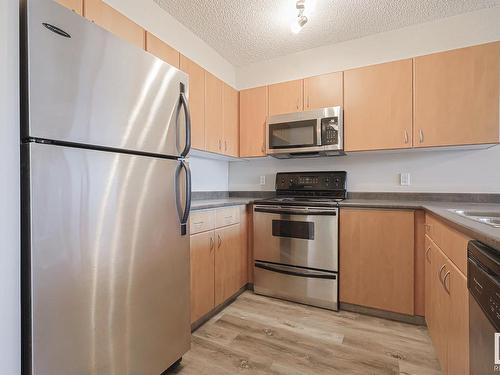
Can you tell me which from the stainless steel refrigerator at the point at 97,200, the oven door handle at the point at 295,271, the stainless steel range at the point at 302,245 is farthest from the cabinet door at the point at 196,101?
the oven door handle at the point at 295,271

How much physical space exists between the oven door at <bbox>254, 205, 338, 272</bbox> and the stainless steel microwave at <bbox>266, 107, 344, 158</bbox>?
0.59m

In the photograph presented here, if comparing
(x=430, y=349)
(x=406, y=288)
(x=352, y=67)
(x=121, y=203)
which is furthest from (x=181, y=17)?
(x=430, y=349)

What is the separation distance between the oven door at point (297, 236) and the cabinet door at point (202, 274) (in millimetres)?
602

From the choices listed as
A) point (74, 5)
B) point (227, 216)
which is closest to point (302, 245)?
point (227, 216)

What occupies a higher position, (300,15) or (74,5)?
(300,15)

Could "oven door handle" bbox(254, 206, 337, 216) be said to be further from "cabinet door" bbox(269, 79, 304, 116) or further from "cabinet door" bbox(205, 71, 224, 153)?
"cabinet door" bbox(269, 79, 304, 116)

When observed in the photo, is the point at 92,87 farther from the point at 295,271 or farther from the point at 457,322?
the point at 295,271

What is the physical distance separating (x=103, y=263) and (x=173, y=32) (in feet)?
6.71

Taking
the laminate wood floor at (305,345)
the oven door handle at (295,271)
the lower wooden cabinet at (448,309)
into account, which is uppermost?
the lower wooden cabinet at (448,309)

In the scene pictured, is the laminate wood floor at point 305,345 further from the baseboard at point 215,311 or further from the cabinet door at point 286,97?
the cabinet door at point 286,97

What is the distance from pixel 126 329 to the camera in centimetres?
120

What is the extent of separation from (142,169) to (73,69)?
1.55 feet

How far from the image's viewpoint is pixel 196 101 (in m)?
2.27

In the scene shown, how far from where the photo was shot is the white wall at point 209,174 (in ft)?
8.97
